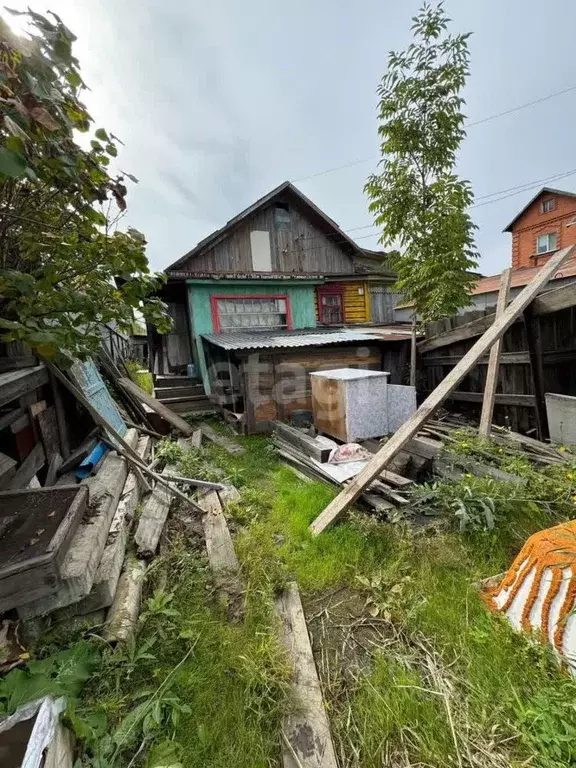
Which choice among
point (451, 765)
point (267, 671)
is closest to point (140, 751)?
point (267, 671)

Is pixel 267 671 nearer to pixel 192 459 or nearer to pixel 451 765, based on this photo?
pixel 451 765

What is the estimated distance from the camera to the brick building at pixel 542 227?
18.3m

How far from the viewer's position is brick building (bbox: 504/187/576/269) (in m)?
18.3

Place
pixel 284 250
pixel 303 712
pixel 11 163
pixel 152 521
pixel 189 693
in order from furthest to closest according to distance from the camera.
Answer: pixel 284 250, pixel 152 521, pixel 189 693, pixel 303 712, pixel 11 163

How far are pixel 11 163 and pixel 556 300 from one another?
572 centimetres

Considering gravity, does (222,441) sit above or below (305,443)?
below

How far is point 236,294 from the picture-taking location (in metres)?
10.7

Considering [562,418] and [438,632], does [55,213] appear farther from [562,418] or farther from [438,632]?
[562,418]

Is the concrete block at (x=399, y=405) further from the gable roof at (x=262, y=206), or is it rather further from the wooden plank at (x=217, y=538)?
the gable roof at (x=262, y=206)

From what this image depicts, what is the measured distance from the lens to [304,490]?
4395mm

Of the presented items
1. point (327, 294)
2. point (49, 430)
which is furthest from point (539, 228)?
point (49, 430)

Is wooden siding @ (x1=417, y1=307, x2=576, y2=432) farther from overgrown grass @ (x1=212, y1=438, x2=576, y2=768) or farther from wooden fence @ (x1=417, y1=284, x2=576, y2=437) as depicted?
overgrown grass @ (x1=212, y1=438, x2=576, y2=768)

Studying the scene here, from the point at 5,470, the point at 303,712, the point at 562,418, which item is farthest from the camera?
the point at 562,418

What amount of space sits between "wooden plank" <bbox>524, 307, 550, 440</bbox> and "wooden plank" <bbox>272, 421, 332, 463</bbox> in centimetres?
329
